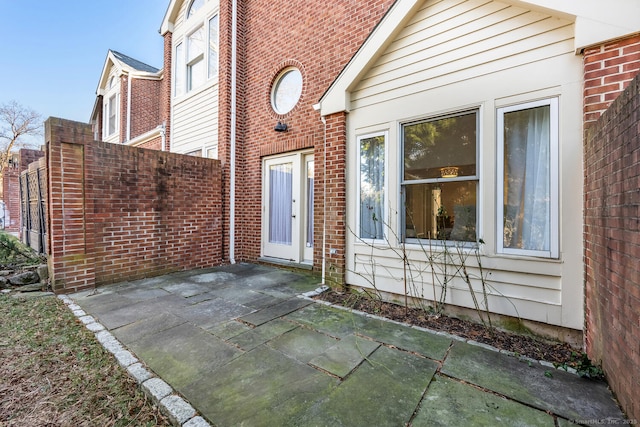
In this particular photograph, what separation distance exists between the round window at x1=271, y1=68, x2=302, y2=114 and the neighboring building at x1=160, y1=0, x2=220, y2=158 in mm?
1734

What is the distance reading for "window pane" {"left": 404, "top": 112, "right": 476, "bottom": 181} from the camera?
10.4ft

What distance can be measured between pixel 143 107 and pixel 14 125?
17.0 m

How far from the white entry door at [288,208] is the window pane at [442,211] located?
8.20 ft

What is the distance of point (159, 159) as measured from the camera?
5.24m

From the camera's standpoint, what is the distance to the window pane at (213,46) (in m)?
7.16

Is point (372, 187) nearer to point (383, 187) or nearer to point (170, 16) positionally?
point (383, 187)

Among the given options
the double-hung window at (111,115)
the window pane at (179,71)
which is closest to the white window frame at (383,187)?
the window pane at (179,71)

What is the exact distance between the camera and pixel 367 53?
3.71 metres

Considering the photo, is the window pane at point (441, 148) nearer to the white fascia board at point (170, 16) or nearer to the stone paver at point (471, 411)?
the stone paver at point (471, 411)

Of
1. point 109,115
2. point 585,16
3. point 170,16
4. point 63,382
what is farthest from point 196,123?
point 109,115

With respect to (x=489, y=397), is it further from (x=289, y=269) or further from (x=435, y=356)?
(x=289, y=269)

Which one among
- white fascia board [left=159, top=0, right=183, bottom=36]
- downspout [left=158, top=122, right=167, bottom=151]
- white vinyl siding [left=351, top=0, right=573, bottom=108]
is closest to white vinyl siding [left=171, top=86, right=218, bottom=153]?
downspout [left=158, top=122, right=167, bottom=151]

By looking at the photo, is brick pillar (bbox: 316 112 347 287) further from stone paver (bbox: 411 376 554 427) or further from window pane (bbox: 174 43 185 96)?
window pane (bbox: 174 43 185 96)

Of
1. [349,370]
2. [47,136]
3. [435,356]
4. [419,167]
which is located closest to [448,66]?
[419,167]
